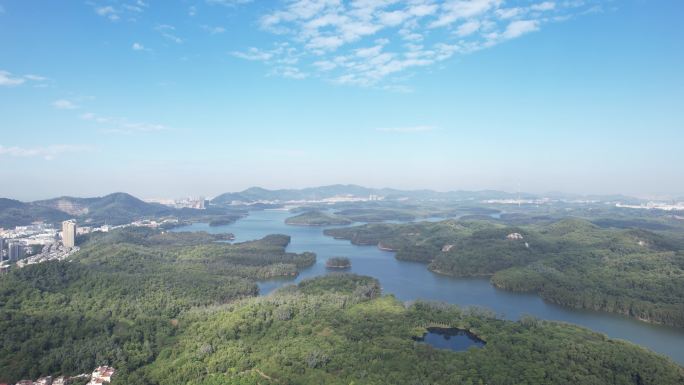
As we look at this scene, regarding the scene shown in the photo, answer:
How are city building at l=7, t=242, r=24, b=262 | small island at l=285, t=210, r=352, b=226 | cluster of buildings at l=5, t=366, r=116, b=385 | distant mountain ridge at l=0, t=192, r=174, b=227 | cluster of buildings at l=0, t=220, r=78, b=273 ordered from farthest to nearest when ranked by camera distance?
small island at l=285, t=210, r=352, b=226 → distant mountain ridge at l=0, t=192, r=174, b=227 → city building at l=7, t=242, r=24, b=262 → cluster of buildings at l=0, t=220, r=78, b=273 → cluster of buildings at l=5, t=366, r=116, b=385

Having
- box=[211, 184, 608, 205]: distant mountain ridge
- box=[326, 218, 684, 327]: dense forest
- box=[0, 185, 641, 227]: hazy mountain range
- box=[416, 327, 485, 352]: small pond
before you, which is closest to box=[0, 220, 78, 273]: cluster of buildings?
box=[0, 185, 641, 227]: hazy mountain range

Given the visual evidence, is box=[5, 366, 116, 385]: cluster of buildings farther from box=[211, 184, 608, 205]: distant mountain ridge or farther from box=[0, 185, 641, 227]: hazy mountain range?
box=[211, 184, 608, 205]: distant mountain ridge

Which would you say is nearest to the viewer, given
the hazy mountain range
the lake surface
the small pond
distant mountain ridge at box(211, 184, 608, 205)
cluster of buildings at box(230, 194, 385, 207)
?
the small pond

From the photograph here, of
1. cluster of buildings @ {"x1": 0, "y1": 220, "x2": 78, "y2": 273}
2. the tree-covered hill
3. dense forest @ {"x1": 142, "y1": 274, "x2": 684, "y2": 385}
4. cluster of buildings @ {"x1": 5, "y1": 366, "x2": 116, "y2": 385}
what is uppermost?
the tree-covered hill

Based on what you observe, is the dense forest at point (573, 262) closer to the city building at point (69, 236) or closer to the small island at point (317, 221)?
the small island at point (317, 221)

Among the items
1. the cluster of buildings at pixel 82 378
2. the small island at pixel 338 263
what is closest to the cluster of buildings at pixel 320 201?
the small island at pixel 338 263

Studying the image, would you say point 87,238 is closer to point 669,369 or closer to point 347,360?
point 347,360

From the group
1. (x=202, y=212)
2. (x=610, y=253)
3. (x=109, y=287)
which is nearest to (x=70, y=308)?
(x=109, y=287)
